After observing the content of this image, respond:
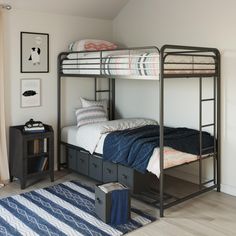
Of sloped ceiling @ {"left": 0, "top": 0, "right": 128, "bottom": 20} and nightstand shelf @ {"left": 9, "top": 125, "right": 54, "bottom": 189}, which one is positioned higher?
sloped ceiling @ {"left": 0, "top": 0, "right": 128, "bottom": 20}

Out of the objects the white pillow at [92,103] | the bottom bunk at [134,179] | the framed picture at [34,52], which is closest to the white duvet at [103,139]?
the bottom bunk at [134,179]

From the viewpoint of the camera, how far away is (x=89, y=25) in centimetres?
513

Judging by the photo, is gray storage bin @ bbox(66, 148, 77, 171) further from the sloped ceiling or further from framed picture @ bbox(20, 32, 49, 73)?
the sloped ceiling

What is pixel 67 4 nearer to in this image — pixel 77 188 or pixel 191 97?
pixel 191 97

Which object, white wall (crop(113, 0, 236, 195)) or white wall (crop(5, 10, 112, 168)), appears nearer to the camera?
white wall (crop(113, 0, 236, 195))

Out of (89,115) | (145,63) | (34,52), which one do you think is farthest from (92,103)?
(145,63)

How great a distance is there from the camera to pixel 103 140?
4.07 metres

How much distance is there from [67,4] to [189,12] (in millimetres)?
1587

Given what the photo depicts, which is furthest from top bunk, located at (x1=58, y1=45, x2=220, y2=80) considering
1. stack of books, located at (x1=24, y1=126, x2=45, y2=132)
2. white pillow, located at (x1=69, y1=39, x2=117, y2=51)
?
stack of books, located at (x1=24, y1=126, x2=45, y2=132)

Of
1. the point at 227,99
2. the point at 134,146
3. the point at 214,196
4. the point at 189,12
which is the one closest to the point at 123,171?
the point at 134,146

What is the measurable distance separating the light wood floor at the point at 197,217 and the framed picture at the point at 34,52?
61.4 inches

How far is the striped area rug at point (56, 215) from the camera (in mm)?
3121

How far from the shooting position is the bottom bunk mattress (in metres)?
3.52

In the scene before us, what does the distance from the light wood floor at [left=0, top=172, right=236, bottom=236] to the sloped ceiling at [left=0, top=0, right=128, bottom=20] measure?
226 centimetres
